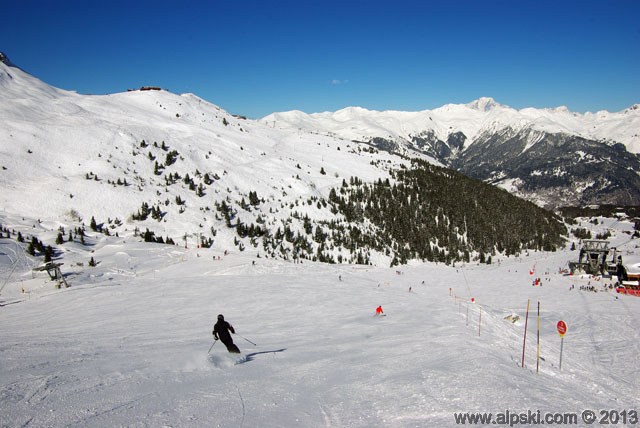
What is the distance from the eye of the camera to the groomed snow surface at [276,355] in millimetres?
8992

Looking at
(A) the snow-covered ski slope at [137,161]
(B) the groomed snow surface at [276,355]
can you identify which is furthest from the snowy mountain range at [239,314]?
(A) the snow-covered ski slope at [137,161]

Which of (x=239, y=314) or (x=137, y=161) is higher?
(x=137, y=161)

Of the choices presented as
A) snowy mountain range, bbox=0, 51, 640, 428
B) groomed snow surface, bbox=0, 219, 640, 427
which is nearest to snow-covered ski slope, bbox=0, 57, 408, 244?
snowy mountain range, bbox=0, 51, 640, 428

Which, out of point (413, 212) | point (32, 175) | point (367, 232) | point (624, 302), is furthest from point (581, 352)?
point (413, 212)

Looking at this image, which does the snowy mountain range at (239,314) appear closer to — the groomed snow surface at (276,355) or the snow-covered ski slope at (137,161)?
the groomed snow surface at (276,355)

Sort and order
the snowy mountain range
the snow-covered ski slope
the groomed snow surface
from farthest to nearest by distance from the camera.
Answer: the snow-covered ski slope < the snowy mountain range < the groomed snow surface

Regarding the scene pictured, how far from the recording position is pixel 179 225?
220 feet

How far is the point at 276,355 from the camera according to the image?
1450 cm

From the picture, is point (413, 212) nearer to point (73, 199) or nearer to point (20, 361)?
point (73, 199)

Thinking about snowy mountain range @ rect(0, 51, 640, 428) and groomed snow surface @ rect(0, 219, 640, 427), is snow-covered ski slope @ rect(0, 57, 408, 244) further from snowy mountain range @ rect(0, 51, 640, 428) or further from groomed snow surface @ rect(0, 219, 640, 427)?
groomed snow surface @ rect(0, 219, 640, 427)

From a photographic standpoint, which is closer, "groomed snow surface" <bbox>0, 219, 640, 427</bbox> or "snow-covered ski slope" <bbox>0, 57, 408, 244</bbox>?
"groomed snow surface" <bbox>0, 219, 640, 427</bbox>

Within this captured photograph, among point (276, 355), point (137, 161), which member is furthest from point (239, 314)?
point (137, 161)

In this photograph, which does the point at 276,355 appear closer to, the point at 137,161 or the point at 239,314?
the point at 239,314

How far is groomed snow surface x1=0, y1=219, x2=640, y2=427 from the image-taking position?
8.99 meters
